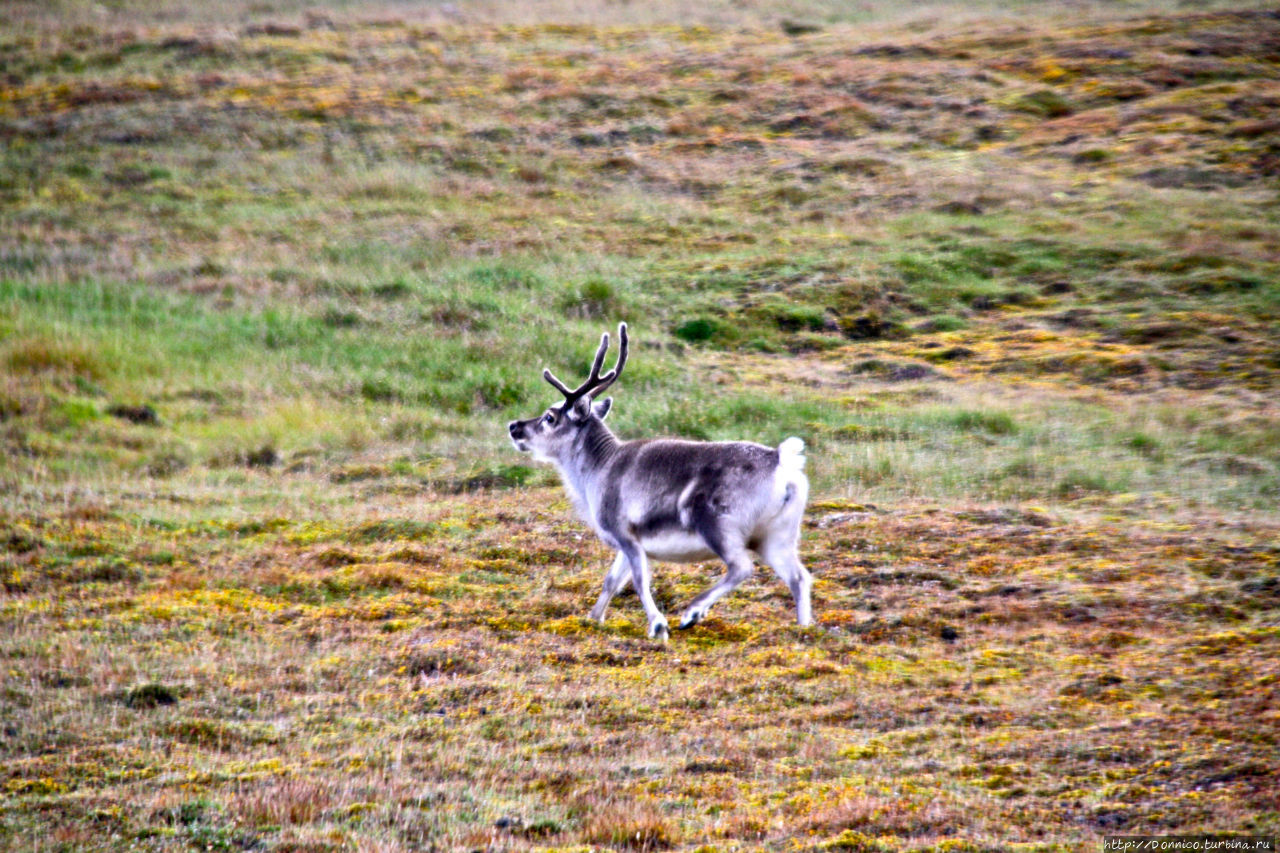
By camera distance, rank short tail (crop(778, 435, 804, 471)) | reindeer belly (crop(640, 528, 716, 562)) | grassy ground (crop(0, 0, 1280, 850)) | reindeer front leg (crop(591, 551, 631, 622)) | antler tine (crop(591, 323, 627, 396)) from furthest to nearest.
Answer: antler tine (crop(591, 323, 627, 396)) < reindeer front leg (crop(591, 551, 631, 622)) < reindeer belly (crop(640, 528, 716, 562)) < short tail (crop(778, 435, 804, 471)) < grassy ground (crop(0, 0, 1280, 850))

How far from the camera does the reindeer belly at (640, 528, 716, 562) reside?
38.5ft

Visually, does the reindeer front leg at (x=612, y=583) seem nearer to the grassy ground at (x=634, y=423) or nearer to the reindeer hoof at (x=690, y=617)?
the grassy ground at (x=634, y=423)

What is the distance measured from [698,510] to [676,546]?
1.49 ft

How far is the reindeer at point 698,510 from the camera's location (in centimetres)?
1145

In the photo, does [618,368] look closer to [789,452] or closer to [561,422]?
[561,422]

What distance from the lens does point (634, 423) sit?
20.3 m

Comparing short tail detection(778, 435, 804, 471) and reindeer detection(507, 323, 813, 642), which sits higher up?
short tail detection(778, 435, 804, 471)

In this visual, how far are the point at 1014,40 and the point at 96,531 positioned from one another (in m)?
44.5

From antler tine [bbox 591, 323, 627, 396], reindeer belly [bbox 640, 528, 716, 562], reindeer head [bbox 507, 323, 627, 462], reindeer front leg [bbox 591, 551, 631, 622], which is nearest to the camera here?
reindeer belly [bbox 640, 528, 716, 562]

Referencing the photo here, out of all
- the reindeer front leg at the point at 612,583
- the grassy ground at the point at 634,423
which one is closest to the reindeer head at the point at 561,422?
the grassy ground at the point at 634,423

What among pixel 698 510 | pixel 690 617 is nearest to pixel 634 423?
pixel 698 510

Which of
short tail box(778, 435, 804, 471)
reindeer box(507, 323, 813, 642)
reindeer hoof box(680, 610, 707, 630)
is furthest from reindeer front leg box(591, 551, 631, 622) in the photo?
short tail box(778, 435, 804, 471)

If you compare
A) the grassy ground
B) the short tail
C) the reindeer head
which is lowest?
the grassy ground

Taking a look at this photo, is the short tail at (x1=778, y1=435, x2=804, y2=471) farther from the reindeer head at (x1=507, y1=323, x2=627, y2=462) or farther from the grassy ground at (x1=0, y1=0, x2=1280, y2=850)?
the reindeer head at (x1=507, y1=323, x2=627, y2=462)
